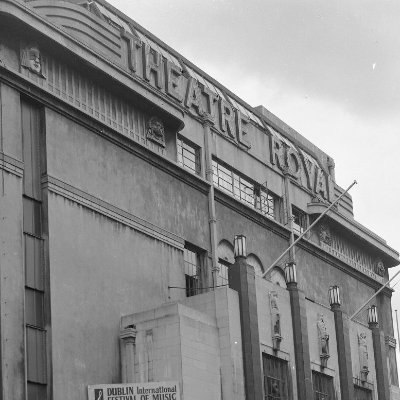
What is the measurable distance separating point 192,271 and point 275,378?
23.8ft

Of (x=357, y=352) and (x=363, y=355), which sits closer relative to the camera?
(x=357, y=352)

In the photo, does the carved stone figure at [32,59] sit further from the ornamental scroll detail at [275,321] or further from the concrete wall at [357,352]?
the concrete wall at [357,352]

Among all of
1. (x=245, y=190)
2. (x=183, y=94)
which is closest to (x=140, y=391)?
(x=183, y=94)

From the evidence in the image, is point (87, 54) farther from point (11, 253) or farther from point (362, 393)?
point (362, 393)

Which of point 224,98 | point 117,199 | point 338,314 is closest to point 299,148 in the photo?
point 224,98

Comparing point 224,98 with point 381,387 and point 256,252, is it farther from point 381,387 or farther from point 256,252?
point 381,387

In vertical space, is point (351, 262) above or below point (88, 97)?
below

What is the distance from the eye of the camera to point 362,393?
6556 centimetres

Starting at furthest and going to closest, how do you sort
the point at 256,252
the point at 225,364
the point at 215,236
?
the point at 256,252, the point at 215,236, the point at 225,364

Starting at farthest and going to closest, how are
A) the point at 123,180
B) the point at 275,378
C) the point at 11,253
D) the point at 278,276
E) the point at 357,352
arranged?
the point at 278,276 → the point at 357,352 → the point at 275,378 → the point at 123,180 → the point at 11,253

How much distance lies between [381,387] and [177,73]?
70.5 ft

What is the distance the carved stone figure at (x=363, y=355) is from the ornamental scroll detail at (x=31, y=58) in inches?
1005

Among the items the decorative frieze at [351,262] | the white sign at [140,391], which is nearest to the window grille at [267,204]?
the decorative frieze at [351,262]

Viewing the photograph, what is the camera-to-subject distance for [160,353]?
49.9 metres
